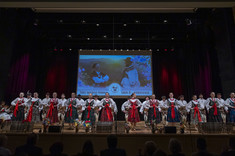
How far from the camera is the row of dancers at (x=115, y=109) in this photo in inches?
301

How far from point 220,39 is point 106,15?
6.37 m

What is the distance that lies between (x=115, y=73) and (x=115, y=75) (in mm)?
136

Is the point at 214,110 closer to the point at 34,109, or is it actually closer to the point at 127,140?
the point at 127,140

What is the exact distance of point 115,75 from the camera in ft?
35.8

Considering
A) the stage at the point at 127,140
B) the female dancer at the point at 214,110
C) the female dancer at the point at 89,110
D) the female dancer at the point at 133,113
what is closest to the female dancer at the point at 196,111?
the female dancer at the point at 214,110

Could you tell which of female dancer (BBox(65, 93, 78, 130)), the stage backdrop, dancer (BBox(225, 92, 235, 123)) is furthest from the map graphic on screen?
dancer (BBox(225, 92, 235, 123))

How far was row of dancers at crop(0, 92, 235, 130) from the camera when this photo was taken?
764 centimetres

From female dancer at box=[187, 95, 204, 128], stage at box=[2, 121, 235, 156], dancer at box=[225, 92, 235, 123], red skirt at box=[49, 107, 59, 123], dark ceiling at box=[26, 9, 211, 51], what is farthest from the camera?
dark ceiling at box=[26, 9, 211, 51]

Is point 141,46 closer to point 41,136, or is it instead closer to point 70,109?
point 70,109

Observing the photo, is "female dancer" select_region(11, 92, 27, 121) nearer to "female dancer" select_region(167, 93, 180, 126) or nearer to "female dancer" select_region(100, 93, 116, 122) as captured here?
"female dancer" select_region(100, 93, 116, 122)

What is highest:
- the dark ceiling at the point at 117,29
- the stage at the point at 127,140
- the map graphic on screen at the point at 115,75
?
the dark ceiling at the point at 117,29

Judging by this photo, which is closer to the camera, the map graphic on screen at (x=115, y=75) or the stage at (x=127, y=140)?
the stage at (x=127, y=140)

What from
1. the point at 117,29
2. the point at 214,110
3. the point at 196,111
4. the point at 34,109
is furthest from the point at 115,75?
the point at 214,110

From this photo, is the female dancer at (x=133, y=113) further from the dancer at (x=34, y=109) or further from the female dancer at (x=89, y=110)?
the dancer at (x=34, y=109)
